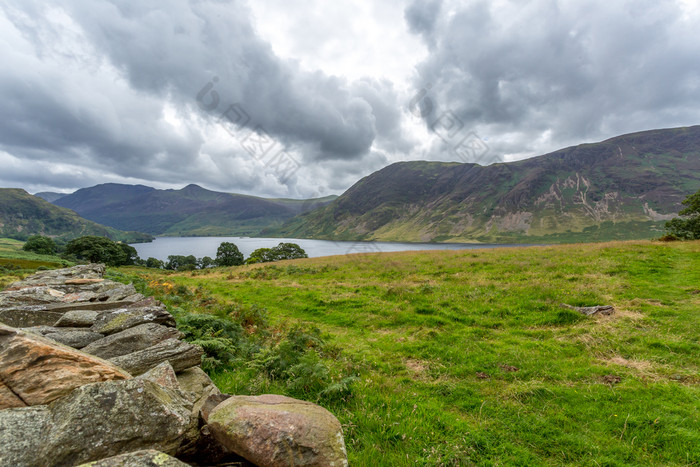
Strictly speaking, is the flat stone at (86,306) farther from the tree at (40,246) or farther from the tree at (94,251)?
the tree at (40,246)

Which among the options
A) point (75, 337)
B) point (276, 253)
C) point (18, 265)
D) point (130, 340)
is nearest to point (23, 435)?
point (130, 340)

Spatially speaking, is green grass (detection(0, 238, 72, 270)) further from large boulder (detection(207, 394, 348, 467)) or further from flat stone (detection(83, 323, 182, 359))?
large boulder (detection(207, 394, 348, 467))

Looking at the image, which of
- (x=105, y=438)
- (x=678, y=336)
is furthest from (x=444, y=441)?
(x=678, y=336)

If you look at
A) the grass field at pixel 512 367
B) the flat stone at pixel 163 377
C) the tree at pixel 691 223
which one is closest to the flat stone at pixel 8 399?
the flat stone at pixel 163 377

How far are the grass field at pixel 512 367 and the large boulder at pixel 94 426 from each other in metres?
2.87

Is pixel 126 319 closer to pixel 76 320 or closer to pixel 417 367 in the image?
pixel 76 320

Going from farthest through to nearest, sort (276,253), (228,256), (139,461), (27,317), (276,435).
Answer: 1. (228,256)
2. (276,253)
3. (27,317)
4. (276,435)
5. (139,461)

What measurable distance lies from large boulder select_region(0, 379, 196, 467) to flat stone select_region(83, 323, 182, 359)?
2.86 meters

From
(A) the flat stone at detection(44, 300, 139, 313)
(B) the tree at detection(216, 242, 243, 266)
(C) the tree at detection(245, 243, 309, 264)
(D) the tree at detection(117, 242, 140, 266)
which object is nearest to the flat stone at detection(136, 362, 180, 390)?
(A) the flat stone at detection(44, 300, 139, 313)

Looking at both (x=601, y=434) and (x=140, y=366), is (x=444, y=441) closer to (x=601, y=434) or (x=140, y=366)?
(x=601, y=434)

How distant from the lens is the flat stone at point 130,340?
5.77 metres

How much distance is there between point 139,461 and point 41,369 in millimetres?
2471

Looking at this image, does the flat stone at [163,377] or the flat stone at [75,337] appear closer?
the flat stone at [163,377]

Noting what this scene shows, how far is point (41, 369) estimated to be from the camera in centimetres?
379
